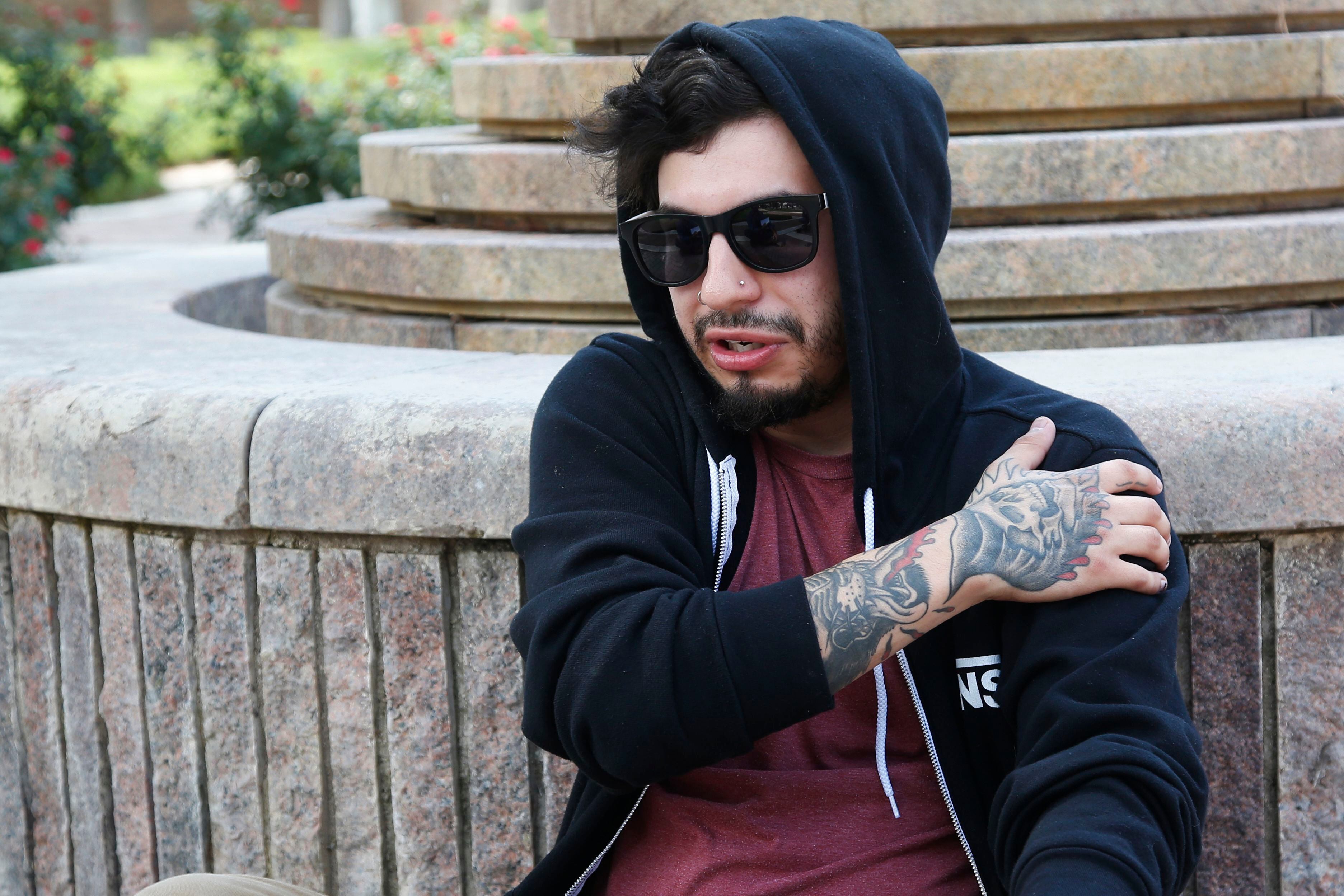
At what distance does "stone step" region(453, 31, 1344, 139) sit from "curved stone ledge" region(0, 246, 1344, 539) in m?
0.77

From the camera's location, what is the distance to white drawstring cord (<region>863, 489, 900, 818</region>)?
1.89 m

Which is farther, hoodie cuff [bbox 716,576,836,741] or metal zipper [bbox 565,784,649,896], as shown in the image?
metal zipper [bbox 565,784,649,896]

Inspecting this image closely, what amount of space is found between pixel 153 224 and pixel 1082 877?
14.4 metres

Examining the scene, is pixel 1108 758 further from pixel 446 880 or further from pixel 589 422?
pixel 446 880

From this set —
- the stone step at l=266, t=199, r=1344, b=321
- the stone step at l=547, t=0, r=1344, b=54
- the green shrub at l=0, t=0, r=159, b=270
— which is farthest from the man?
the green shrub at l=0, t=0, r=159, b=270

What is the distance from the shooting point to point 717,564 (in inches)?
77.7

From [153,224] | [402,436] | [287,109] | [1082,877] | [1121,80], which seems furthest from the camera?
[153,224]

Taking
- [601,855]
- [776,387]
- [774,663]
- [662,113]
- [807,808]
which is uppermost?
[662,113]

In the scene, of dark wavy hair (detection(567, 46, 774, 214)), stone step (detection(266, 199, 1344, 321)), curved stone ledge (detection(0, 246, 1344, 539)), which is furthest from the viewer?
stone step (detection(266, 199, 1344, 321))

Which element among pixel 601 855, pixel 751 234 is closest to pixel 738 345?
pixel 751 234

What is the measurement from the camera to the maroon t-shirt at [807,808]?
1850 mm

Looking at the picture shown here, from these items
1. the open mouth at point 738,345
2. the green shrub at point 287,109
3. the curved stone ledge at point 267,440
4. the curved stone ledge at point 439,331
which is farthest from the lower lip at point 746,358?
the green shrub at point 287,109

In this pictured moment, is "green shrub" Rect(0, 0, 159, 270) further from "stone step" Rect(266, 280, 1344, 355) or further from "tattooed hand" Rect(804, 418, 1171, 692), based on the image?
"tattooed hand" Rect(804, 418, 1171, 692)

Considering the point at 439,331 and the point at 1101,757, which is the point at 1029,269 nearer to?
the point at 439,331
